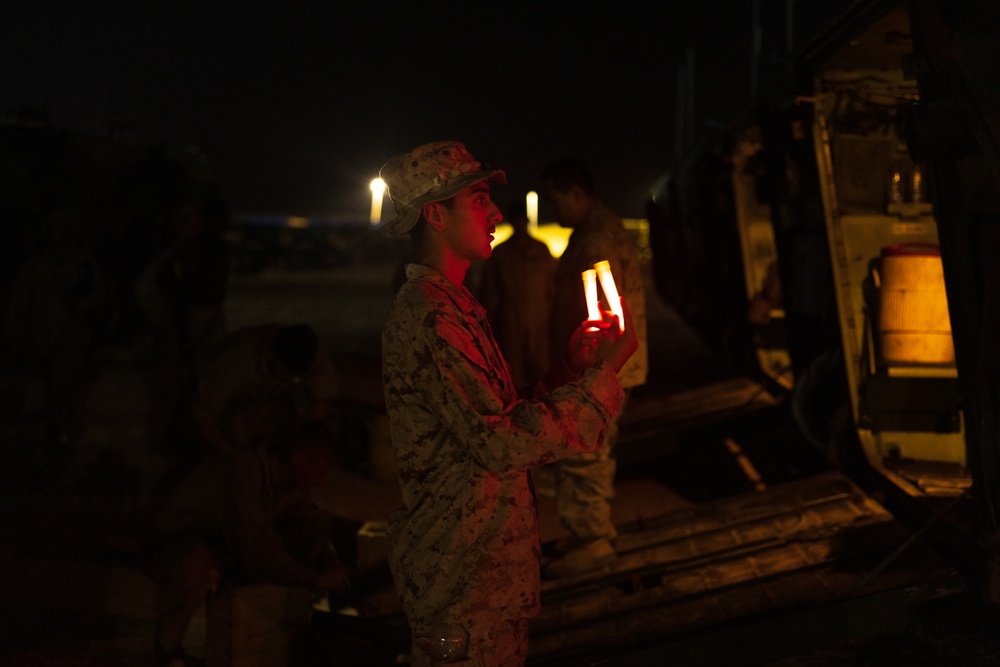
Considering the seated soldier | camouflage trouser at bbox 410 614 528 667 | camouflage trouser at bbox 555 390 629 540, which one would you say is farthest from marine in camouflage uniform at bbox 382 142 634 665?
camouflage trouser at bbox 555 390 629 540

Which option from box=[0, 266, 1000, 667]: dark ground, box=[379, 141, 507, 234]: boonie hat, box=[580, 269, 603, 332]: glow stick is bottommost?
box=[0, 266, 1000, 667]: dark ground

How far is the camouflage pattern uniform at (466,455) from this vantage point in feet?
7.45

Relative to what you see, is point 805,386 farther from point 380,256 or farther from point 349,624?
point 380,256

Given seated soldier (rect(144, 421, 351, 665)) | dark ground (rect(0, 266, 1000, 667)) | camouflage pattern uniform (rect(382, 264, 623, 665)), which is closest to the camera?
camouflage pattern uniform (rect(382, 264, 623, 665))

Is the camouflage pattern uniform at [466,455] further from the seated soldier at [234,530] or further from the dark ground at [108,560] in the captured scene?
the dark ground at [108,560]

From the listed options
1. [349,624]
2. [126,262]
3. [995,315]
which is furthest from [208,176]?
[995,315]

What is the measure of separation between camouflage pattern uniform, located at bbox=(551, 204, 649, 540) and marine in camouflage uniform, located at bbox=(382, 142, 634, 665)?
208 centimetres

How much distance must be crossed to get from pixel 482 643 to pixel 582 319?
2.31 meters

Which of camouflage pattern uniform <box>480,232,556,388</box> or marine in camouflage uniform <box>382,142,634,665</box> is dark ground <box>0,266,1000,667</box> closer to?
camouflage pattern uniform <box>480,232,556,388</box>

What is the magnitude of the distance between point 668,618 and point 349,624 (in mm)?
1290

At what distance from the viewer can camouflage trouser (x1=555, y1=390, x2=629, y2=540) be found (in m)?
4.57

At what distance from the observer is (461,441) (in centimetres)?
229

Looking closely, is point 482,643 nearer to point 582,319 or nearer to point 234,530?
point 234,530

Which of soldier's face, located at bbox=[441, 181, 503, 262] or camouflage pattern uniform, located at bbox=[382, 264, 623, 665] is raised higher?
soldier's face, located at bbox=[441, 181, 503, 262]
